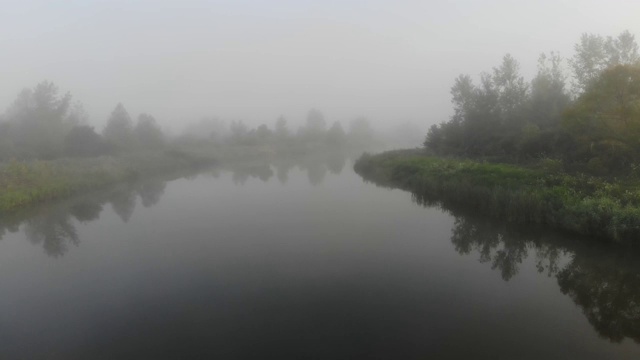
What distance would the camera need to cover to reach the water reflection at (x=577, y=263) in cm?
1118

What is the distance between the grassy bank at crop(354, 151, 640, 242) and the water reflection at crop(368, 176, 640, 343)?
0.80 meters

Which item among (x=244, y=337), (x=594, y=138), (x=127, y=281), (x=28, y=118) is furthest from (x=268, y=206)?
(x=28, y=118)

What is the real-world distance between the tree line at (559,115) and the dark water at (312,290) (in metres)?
10.1

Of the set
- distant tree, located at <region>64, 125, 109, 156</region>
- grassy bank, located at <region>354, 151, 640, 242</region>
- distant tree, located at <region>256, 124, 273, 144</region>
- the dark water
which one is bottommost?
the dark water

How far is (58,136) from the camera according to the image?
54.7 metres

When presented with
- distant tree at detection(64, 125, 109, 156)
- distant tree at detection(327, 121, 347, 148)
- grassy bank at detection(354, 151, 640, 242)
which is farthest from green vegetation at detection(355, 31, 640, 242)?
distant tree at detection(327, 121, 347, 148)

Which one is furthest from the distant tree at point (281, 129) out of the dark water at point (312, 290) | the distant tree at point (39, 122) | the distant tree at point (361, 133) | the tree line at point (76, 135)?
the dark water at point (312, 290)

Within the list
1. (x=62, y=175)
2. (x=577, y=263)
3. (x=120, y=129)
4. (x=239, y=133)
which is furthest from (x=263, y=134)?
(x=577, y=263)

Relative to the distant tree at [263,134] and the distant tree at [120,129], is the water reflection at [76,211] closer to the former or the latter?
the distant tree at [120,129]

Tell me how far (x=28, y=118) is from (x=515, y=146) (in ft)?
198

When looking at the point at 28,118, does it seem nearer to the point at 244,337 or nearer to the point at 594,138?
the point at 244,337

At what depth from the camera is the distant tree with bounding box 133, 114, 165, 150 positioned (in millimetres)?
68438

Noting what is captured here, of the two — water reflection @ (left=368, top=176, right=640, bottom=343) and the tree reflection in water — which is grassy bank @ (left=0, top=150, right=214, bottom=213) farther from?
the tree reflection in water

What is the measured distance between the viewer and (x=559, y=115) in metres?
34.3
